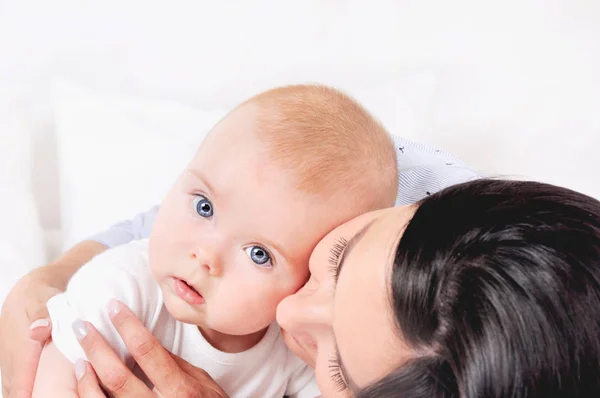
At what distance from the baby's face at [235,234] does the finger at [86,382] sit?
12cm

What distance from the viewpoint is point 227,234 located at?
756 millimetres

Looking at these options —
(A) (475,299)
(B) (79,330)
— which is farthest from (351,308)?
(B) (79,330)

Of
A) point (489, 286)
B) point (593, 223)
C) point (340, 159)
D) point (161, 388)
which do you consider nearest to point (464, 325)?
point (489, 286)

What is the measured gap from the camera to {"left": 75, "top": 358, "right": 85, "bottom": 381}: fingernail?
31.0 inches

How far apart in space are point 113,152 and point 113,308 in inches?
25.8

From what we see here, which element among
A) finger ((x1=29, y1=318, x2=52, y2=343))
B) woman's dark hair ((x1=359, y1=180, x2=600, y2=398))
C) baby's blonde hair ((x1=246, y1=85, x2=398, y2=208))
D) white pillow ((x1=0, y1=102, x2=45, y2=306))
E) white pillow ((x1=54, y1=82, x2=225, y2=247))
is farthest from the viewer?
white pillow ((x1=54, y1=82, x2=225, y2=247))

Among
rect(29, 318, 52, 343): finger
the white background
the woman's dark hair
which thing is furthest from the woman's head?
the white background

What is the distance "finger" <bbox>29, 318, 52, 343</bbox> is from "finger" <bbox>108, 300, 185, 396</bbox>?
15 cm

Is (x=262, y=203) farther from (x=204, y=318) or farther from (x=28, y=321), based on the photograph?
(x=28, y=321)

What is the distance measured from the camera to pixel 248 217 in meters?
0.75

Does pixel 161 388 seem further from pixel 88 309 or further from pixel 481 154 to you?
pixel 481 154

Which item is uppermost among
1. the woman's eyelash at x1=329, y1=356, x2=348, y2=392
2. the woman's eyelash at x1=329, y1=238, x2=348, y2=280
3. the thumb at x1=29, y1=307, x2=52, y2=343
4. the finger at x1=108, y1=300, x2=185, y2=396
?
the woman's eyelash at x1=329, y1=238, x2=348, y2=280

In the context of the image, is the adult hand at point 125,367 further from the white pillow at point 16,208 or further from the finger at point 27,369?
the white pillow at point 16,208

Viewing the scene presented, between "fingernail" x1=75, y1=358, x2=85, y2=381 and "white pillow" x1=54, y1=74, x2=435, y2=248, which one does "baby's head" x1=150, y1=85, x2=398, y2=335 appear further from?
"white pillow" x1=54, y1=74, x2=435, y2=248
